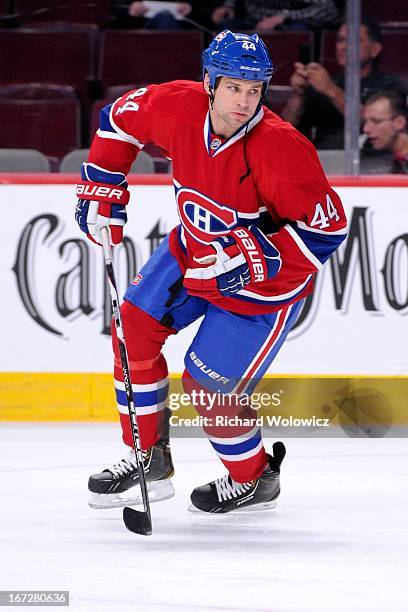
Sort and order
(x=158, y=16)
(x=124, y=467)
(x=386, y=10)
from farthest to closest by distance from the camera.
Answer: (x=158, y=16) → (x=386, y=10) → (x=124, y=467)

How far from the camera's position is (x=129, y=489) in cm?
342

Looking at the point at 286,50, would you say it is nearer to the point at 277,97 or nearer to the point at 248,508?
the point at 277,97

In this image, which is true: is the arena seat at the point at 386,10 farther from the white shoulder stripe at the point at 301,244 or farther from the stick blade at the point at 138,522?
the stick blade at the point at 138,522

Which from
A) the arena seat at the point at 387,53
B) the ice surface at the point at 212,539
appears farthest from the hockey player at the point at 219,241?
the arena seat at the point at 387,53

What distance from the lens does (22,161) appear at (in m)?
4.59

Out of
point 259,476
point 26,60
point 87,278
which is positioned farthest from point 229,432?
point 26,60

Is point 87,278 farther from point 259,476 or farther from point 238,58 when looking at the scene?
point 238,58

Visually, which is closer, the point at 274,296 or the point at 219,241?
the point at 219,241

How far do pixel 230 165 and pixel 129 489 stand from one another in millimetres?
941

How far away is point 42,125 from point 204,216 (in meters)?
1.96

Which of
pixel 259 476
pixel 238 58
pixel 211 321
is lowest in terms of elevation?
pixel 259 476

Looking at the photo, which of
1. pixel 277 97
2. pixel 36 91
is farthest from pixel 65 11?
pixel 277 97

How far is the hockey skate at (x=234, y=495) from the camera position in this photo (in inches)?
129

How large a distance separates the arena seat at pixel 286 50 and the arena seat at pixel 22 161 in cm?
99
